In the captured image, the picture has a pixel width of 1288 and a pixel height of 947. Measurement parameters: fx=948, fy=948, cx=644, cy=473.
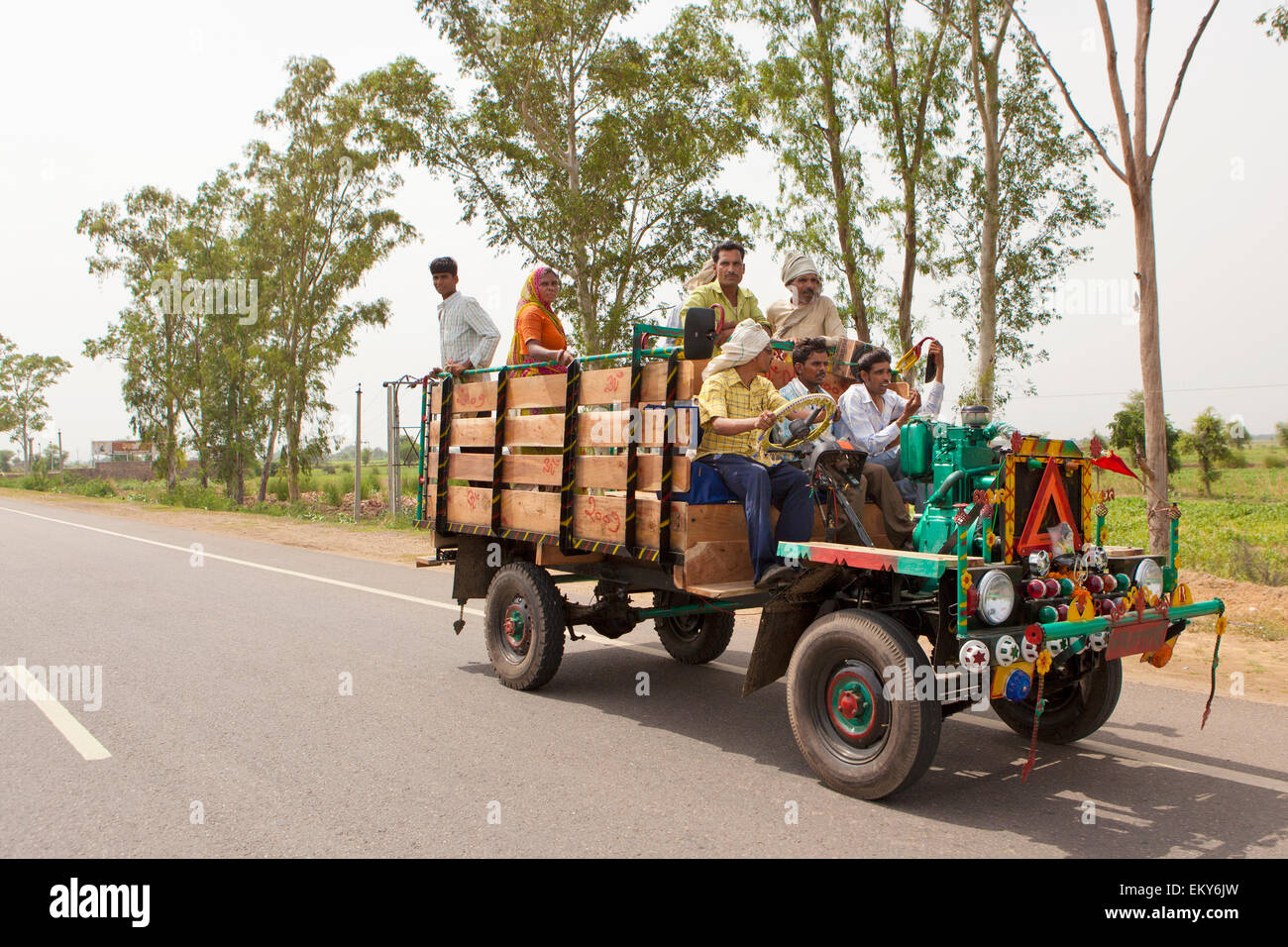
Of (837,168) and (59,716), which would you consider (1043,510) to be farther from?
(837,168)

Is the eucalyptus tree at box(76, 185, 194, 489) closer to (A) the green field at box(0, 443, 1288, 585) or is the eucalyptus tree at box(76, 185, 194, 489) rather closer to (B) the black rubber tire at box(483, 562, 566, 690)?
(A) the green field at box(0, 443, 1288, 585)

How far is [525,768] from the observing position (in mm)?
4633

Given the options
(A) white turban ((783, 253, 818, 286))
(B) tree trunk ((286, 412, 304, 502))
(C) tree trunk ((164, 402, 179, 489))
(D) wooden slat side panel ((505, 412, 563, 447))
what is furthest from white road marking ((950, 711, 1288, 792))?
(C) tree trunk ((164, 402, 179, 489))

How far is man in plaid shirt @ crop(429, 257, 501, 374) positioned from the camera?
7203mm

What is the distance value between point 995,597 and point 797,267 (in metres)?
3.60

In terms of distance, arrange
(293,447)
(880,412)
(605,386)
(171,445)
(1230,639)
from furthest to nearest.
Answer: (171,445) < (293,447) < (1230,639) < (880,412) < (605,386)

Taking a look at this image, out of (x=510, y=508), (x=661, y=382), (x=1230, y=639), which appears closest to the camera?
(x=661, y=382)

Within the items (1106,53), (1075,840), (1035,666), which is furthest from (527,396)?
(1106,53)

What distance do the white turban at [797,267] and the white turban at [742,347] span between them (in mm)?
Answer: 1788

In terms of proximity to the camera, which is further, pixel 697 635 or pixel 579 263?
pixel 579 263

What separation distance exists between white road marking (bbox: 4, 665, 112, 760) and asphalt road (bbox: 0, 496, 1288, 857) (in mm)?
29

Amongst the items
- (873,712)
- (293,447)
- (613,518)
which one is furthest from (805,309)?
(293,447)

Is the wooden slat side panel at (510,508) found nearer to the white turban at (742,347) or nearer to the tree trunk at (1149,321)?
the white turban at (742,347)
